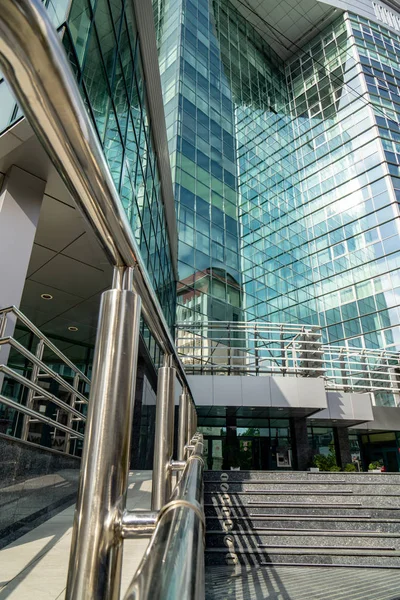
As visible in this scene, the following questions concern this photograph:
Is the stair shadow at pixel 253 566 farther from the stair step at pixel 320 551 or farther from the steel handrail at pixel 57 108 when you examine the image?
the steel handrail at pixel 57 108

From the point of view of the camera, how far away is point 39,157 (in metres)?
5.21

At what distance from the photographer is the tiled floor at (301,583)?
3.71 meters

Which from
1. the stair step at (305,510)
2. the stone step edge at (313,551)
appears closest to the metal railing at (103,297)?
the stone step edge at (313,551)

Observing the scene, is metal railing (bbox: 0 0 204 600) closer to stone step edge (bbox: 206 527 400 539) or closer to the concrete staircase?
the concrete staircase

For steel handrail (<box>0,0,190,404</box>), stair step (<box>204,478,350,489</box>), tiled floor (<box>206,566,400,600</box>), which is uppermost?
steel handrail (<box>0,0,190,404</box>)

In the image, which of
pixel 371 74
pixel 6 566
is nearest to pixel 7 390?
pixel 6 566

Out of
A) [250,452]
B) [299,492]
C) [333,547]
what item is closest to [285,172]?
[250,452]

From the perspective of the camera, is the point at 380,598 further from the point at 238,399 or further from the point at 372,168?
the point at 372,168

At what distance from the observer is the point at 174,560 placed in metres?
0.44

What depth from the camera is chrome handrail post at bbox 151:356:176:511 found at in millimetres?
1545

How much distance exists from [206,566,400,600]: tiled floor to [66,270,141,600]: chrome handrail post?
364cm

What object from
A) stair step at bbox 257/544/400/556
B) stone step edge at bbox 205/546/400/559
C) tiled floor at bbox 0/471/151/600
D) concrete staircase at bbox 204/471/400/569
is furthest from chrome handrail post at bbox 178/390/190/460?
stair step at bbox 257/544/400/556

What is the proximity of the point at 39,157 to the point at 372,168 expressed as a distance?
31.4m

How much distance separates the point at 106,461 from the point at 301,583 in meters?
4.67
